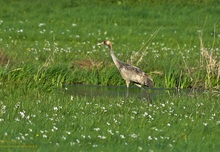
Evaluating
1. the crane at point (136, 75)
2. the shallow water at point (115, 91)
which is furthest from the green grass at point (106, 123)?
the shallow water at point (115, 91)

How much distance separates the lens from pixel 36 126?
12453 millimetres

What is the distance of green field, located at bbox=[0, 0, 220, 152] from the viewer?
39.9 feet

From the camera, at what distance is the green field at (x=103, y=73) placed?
12.1 meters

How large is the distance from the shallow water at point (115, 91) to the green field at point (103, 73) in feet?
1.02

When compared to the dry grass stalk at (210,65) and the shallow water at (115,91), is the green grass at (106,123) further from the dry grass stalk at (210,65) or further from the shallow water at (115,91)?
the dry grass stalk at (210,65)

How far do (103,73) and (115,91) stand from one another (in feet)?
4.20

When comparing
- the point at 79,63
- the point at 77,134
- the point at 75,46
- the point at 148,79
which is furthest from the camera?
the point at 75,46

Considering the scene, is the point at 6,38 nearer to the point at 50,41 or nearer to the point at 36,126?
the point at 50,41

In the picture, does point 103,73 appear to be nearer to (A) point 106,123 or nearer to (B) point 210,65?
(B) point 210,65

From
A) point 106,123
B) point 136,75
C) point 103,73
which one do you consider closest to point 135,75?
point 136,75

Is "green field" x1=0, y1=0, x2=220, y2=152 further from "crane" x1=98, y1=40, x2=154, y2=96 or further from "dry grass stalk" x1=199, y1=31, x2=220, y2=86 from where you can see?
"crane" x1=98, y1=40, x2=154, y2=96

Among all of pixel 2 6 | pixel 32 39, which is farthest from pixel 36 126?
pixel 2 6

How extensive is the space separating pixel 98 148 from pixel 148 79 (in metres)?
6.68

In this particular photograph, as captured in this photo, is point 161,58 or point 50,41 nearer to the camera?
point 161,58
